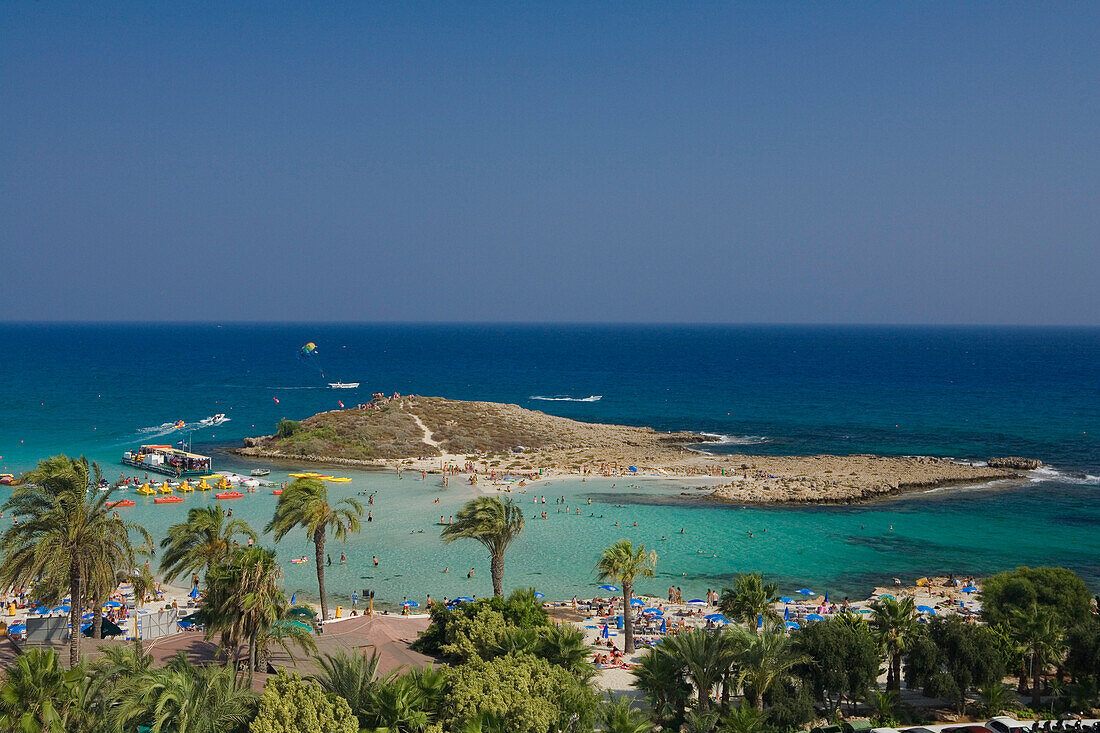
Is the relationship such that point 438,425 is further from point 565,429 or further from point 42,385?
point 42,385

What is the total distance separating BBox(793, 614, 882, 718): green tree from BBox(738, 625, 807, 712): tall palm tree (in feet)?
3.99

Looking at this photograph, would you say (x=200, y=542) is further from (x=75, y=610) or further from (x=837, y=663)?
(x=837, y=663)

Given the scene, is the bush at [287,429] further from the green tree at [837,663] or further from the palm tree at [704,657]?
the green tree at [837,663]

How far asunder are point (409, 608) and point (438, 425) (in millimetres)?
47854

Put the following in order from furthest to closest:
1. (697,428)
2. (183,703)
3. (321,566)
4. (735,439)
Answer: (697,428)
(735,439)
(321,566)
(183,703)

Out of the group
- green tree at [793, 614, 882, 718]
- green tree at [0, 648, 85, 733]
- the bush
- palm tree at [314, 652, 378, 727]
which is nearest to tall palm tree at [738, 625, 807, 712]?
green tree at [793, 614, 882, 718]

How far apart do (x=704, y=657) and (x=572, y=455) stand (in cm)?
5556

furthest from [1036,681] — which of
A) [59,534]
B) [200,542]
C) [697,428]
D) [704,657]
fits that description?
[697,428]

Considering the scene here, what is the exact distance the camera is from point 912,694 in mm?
27375

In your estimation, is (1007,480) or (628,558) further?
(1007,480)

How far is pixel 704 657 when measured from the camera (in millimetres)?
23297

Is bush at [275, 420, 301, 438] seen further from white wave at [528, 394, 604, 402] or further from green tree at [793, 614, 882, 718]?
green tree at [793, 614, 882, 718]

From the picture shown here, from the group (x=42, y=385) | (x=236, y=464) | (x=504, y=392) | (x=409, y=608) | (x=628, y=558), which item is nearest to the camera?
(x=628, y=558)

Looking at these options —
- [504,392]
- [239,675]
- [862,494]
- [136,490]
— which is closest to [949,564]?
[862,494]
